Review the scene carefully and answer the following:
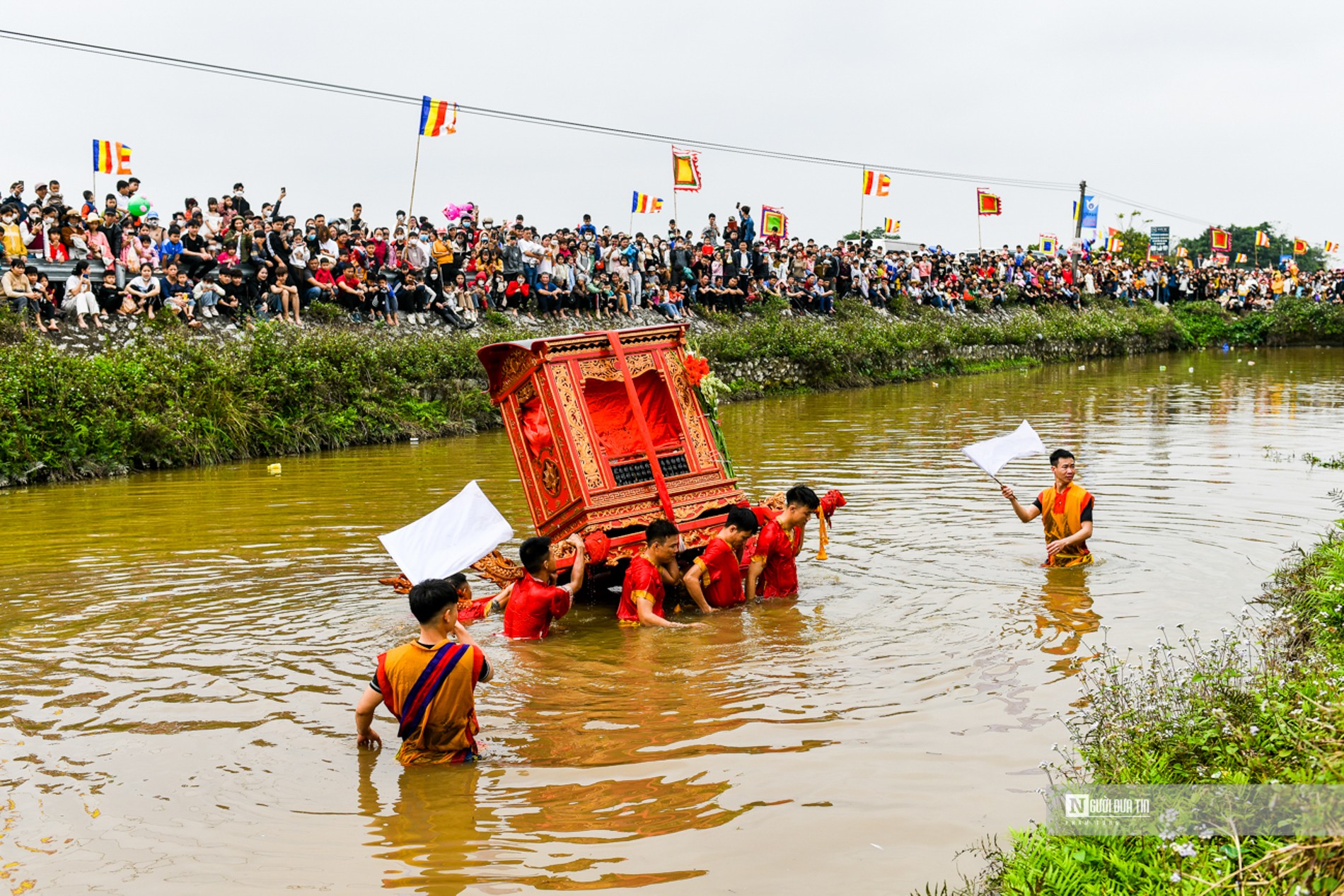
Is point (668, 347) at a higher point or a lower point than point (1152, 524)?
higher

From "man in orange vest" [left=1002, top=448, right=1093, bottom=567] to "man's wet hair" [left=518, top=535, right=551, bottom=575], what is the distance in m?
4.33

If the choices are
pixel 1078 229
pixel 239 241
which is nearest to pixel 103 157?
pixel 239 241

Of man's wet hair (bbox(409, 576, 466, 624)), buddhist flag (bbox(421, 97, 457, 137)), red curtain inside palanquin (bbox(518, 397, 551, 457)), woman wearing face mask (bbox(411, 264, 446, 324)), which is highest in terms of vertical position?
buddhist flag (bbox(421, 97, 457, 137))

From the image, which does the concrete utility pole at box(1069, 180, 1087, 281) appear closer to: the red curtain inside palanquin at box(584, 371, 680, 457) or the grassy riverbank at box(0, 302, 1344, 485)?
the grassy riverbank at box(0, 302, 1344, 485)

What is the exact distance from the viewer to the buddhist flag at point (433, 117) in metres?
24.7

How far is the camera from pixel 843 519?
1345 cm

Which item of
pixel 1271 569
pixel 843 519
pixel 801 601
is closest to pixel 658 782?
pixel 801 601

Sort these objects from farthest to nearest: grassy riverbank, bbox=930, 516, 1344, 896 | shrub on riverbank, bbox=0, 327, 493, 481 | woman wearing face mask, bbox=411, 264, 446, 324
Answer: woman wearing face mask, bbox=411, 264, 446, 324 < shrub on riverbank, bbox=0, 327, 493, 481 < grassy riverbank, bbox=930, 516, 1344, 896

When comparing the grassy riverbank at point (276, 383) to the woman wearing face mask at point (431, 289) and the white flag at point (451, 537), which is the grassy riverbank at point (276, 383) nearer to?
the woman wearing face mask at point (431, 289)

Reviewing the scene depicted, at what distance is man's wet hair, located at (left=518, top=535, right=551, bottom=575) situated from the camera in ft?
27.8

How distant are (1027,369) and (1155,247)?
2728cm

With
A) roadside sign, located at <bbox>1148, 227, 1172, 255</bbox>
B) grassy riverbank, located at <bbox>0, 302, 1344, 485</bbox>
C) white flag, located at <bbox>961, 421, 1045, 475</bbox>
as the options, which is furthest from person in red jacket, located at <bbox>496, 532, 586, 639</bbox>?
roadside sign, located at <bbox>1148, 227, 1172, 255</bbox>

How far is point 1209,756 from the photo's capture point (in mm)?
4941

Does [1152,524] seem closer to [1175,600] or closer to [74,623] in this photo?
[1175,600]
